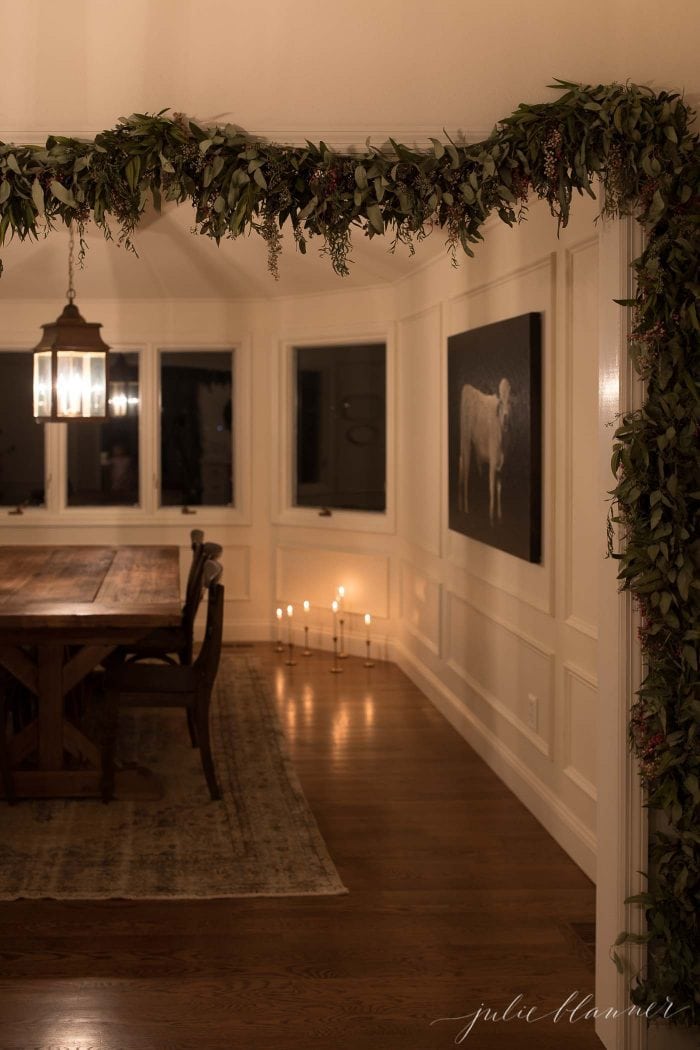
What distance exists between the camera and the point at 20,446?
839 cm

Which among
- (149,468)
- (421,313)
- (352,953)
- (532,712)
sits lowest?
(352,953)

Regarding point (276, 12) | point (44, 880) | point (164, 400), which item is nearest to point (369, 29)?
point (276, 12)

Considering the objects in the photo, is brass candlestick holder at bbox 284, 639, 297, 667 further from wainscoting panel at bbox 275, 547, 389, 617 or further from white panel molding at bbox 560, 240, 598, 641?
white panel molding at bbox 560, 240, 598, 641

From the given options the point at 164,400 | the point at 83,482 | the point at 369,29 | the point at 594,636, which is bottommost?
the point at 594,636

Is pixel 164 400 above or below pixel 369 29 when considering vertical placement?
below

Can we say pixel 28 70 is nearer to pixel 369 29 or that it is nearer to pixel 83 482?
pixel 369 29

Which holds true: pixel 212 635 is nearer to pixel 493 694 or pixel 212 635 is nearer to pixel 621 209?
pixel 493 694

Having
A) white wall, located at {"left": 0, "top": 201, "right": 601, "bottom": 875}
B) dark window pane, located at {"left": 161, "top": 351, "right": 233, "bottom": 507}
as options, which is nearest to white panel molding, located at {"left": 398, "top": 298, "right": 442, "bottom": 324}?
white wall, located at {"left": 0, "top": 201, "right": 601, "bottom": 875}

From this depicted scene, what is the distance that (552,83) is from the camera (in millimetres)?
2920

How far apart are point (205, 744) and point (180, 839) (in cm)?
51

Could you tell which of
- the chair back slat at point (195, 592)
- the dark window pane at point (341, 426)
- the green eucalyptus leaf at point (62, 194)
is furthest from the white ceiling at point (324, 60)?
the dark window pane at point (341, 426)

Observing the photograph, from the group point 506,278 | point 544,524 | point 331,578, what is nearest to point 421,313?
point 506,278

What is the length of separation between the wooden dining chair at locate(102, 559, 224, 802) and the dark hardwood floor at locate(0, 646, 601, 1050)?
0.56m

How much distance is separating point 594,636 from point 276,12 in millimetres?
2256
